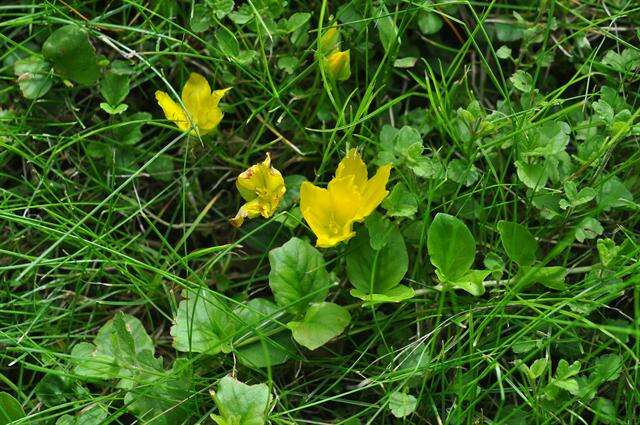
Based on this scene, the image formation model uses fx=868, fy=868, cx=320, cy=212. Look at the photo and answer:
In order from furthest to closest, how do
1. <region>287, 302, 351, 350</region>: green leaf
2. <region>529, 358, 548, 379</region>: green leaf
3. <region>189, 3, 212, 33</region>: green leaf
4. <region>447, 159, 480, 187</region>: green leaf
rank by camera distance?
<region>189, 3, 212, 33</region>: green leaf < <region>447, 159, 480, 187</region>: green leaf < <region>287, 302, 351, 350</region>: green leaf < <region>529, 358, 548, 379</region>: green leaf

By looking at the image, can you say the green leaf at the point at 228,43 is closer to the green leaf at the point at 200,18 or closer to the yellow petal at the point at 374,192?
the green leaf at the point at 200,18

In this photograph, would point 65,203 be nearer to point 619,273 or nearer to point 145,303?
point 145,303

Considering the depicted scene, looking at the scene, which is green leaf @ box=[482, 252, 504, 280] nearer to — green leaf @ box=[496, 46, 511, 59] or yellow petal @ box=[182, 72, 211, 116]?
green leaf @ box=[496, 46, 511, 59]

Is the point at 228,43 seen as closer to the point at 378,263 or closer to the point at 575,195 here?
the point at 378,263

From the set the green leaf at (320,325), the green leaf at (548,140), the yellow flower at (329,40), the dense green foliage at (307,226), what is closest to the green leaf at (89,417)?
the dense green foliage at (307,226)

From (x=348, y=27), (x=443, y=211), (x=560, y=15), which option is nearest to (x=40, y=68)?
(x=348, y=27)

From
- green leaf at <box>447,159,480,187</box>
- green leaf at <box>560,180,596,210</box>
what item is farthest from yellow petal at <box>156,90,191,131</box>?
green leaf at <box>560,180,596,210</box>

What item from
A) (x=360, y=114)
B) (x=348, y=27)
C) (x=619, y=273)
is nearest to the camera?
(x=619, y=273)
